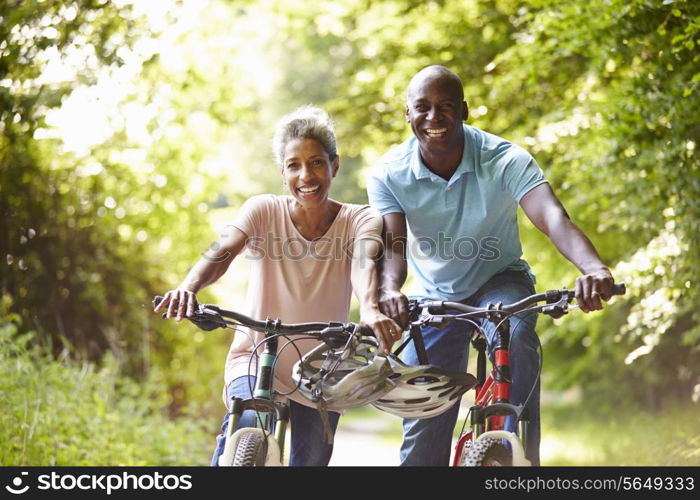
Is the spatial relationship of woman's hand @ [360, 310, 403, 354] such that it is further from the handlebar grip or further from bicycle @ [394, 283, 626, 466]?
the handlebar grip

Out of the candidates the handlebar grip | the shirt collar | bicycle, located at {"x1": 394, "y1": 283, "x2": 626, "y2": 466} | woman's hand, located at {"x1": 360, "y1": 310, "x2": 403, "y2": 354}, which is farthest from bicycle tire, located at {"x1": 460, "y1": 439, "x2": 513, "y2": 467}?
the shirt collar

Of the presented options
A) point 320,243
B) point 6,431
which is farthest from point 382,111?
point 320,243

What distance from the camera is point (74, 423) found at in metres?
6.58

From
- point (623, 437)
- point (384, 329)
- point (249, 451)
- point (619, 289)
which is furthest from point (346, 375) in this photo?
point (623, 437)

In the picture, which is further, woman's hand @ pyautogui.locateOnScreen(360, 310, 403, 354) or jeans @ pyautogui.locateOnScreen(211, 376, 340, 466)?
jeans @ pyautogui.locateOnScreen(211, 376, 340, 466)

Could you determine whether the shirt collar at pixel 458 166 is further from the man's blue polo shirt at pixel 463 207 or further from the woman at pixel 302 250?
the woman at pixel 302 250

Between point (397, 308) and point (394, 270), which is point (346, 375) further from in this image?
→ point (394, 270)

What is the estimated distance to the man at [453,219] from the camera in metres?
3.77

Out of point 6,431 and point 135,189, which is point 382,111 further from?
point 6,431

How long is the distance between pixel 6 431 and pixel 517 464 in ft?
12.1

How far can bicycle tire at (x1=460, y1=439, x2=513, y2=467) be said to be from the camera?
3.19 m

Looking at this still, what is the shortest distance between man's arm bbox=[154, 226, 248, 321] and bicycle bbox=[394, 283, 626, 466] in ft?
2.50

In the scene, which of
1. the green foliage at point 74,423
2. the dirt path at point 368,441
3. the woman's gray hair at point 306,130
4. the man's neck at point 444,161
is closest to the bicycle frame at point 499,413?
the man's neck at point 444,161

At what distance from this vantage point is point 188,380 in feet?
33.7
